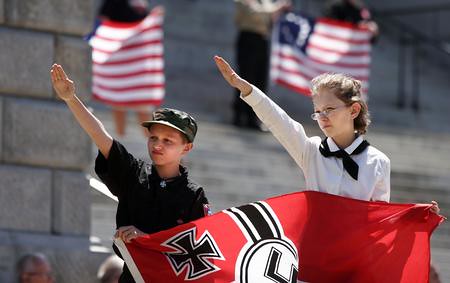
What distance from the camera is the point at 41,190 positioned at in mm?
10930

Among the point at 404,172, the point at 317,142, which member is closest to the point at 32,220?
the point at 317,142

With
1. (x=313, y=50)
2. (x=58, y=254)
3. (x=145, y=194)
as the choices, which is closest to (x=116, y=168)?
(x=145, y=194)

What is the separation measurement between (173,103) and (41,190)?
7.97m

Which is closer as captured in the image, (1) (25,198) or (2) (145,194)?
(2) (145,194)

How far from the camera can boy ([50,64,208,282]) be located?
7.13 m

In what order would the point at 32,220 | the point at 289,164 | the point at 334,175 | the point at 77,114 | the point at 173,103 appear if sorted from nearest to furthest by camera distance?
the point at 77,114 < the point at 334,175 < the point at 32,220 < the point at 289,164 < the point at 173,103

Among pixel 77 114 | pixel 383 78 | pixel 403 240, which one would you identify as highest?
pixel 77 114

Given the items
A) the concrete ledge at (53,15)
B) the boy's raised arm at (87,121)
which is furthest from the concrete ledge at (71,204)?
the boy's raised arm at (87,121)

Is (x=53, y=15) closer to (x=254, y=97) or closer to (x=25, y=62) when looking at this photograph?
(x=25, y=62)

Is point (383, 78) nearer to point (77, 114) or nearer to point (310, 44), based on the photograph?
point (310, 44)

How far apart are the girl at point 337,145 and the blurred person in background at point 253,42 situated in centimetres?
1018

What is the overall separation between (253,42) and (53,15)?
7402 millimetres

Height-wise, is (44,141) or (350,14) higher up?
(44,141)

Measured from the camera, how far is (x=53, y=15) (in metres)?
11.1
